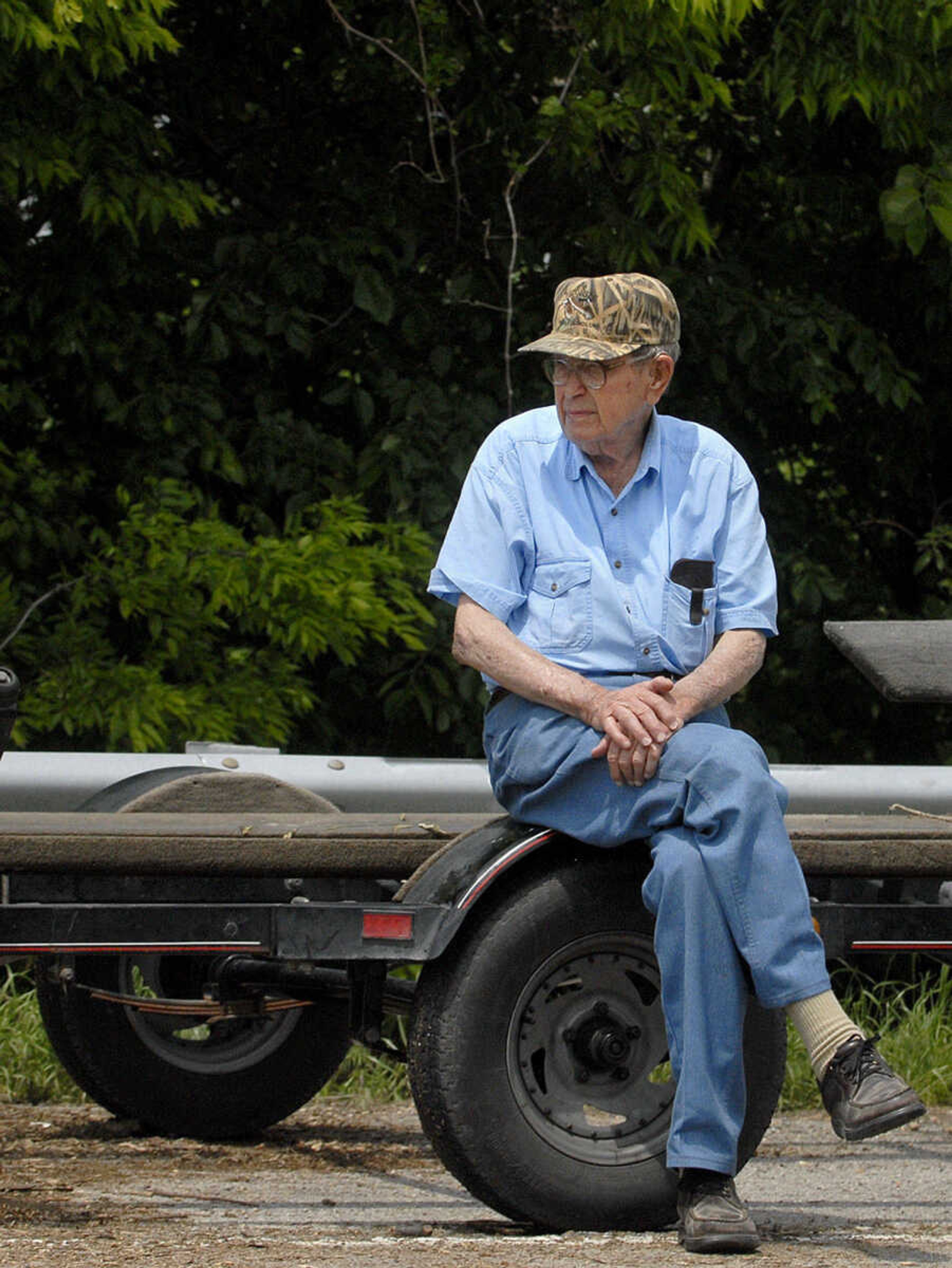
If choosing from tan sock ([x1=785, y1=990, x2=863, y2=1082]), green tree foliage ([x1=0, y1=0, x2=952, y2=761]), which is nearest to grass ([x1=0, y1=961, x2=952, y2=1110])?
green tree foliage ([x1=0, y1=0, x2=952, y2=761])

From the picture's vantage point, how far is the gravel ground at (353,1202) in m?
3.88

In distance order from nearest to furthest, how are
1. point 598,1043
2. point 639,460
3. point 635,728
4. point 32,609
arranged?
point 635,728 → point 598,1043 → point 639,460 → point 32,609

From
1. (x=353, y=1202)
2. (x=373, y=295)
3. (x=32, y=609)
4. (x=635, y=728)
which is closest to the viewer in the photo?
(x=635, y=728)

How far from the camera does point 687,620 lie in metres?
4.30

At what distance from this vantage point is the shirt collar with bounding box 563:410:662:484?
439 cm

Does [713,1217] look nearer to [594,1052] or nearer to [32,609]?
[594,1052]

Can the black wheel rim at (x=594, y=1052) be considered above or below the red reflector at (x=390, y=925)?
below

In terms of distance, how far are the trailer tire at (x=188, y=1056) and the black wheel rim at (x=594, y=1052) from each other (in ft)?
4.50

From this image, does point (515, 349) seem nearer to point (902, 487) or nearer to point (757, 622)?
point (902, 487)

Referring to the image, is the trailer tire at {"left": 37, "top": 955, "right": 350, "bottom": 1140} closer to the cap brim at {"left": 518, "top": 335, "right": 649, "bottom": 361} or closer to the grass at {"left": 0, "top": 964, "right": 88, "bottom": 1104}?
the grass at {"left": 0, "top": 964, "right": 88, "bottom": 1104}

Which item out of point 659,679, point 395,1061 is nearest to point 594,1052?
point 659,679

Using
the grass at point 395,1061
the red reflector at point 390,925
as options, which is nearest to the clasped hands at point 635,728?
the red reflector at point 390,925

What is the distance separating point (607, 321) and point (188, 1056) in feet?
7.69

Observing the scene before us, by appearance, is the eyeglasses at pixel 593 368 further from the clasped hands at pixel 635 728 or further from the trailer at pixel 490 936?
the trailer at pixel 490 936
